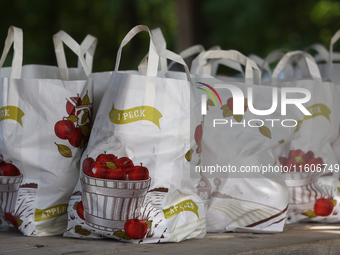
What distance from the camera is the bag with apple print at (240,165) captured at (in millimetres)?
1331

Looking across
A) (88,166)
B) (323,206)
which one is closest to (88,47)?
(88,166)

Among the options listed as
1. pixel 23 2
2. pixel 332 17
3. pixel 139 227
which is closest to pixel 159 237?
pixel 139 227

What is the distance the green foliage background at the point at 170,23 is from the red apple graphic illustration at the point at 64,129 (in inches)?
96.1

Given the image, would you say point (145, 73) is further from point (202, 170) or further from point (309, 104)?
point (309, 104)

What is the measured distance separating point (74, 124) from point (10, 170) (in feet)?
0.83

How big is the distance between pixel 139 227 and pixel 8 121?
540mm

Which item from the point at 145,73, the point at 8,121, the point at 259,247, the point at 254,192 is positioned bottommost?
the point at 259,247

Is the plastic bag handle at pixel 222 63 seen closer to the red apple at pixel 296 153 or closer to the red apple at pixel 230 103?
the red apple at pixel 230 103

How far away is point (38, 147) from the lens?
123cm

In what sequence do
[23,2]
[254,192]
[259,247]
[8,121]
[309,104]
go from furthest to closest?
[23,2] < [309,104] < [254,192] < [8,121] < [259,247]

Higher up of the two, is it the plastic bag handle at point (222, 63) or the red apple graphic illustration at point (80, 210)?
the plastic bag handle at point (222, 63)

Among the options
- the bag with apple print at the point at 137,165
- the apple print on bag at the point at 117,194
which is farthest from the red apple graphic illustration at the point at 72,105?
the apple print on bag at the point at 117,194

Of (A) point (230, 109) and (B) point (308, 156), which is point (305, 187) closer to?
(B) point (308, 156)

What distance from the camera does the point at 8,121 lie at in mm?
1227
